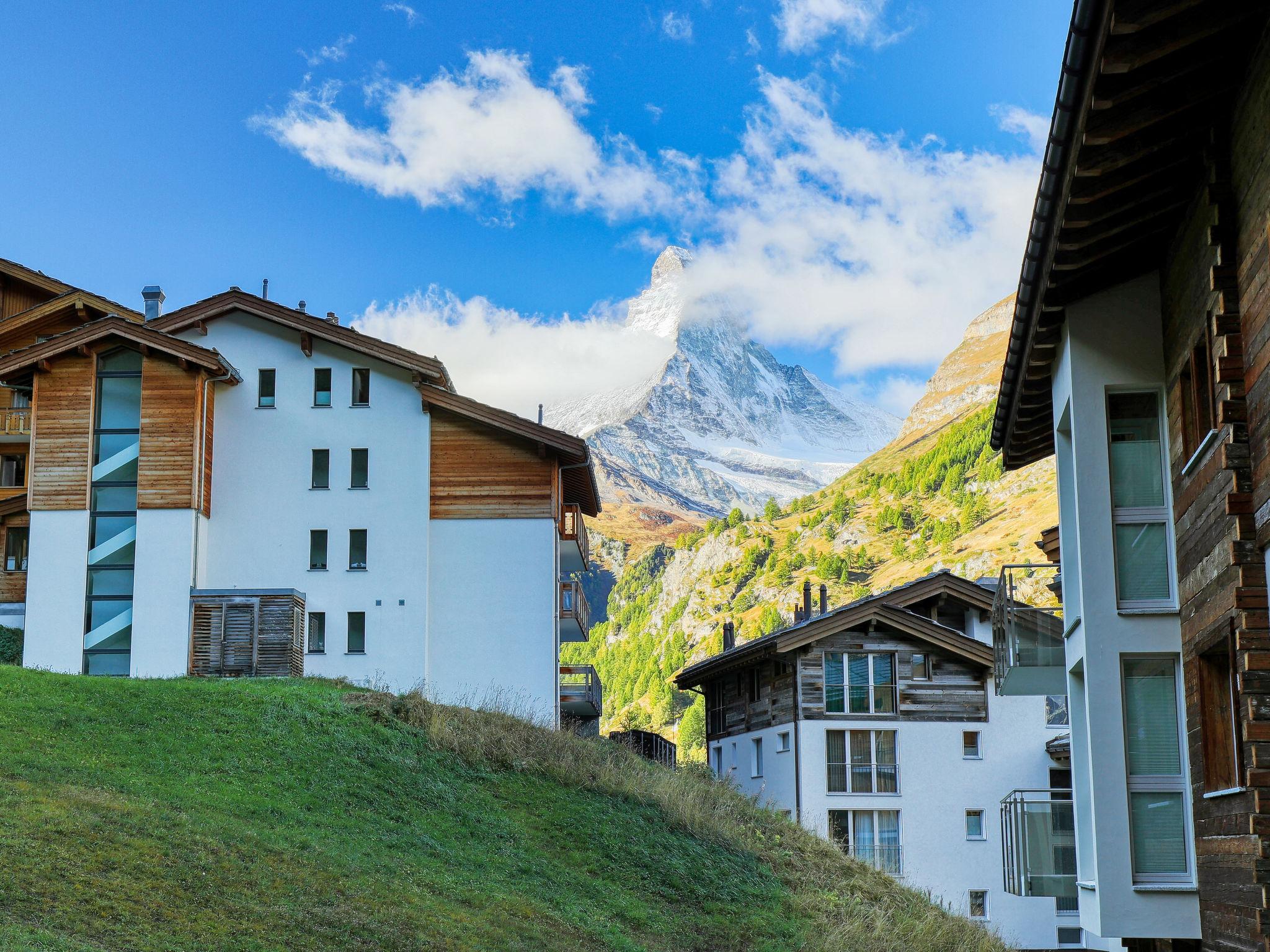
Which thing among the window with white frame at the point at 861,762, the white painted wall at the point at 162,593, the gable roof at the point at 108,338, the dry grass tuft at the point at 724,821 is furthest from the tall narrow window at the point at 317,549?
the window with white frame at the point at 861,762

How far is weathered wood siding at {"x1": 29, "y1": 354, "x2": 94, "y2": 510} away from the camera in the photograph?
119ft

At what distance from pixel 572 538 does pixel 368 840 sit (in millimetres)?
21712

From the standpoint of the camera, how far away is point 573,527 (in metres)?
42.6

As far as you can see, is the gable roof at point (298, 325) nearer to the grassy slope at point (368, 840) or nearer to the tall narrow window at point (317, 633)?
the tall narrow window at point (317, 633)

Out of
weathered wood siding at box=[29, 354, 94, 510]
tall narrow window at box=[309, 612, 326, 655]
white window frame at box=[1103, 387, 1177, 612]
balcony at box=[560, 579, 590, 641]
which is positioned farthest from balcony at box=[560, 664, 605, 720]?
white window frame at box=[1103, 387, 1177, 612]

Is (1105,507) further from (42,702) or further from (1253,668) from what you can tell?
(42,702)

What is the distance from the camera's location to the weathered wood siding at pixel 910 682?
4175 cm

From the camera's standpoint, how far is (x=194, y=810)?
64.3 feet

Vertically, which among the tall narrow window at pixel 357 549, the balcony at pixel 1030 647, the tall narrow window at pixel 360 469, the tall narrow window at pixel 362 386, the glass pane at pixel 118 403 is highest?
the tall narrow window at pixel 362 386

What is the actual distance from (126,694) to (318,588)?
11184mm

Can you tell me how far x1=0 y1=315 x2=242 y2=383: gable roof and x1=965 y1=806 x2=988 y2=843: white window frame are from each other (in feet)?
81.8

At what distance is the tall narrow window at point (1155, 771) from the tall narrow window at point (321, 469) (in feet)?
92.4

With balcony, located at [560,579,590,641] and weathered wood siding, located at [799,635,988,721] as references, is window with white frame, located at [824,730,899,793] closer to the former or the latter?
weathered wood siding, located at [799,635,988,721]

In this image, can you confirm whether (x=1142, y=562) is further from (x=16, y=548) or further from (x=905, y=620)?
(x=16, y=548)
